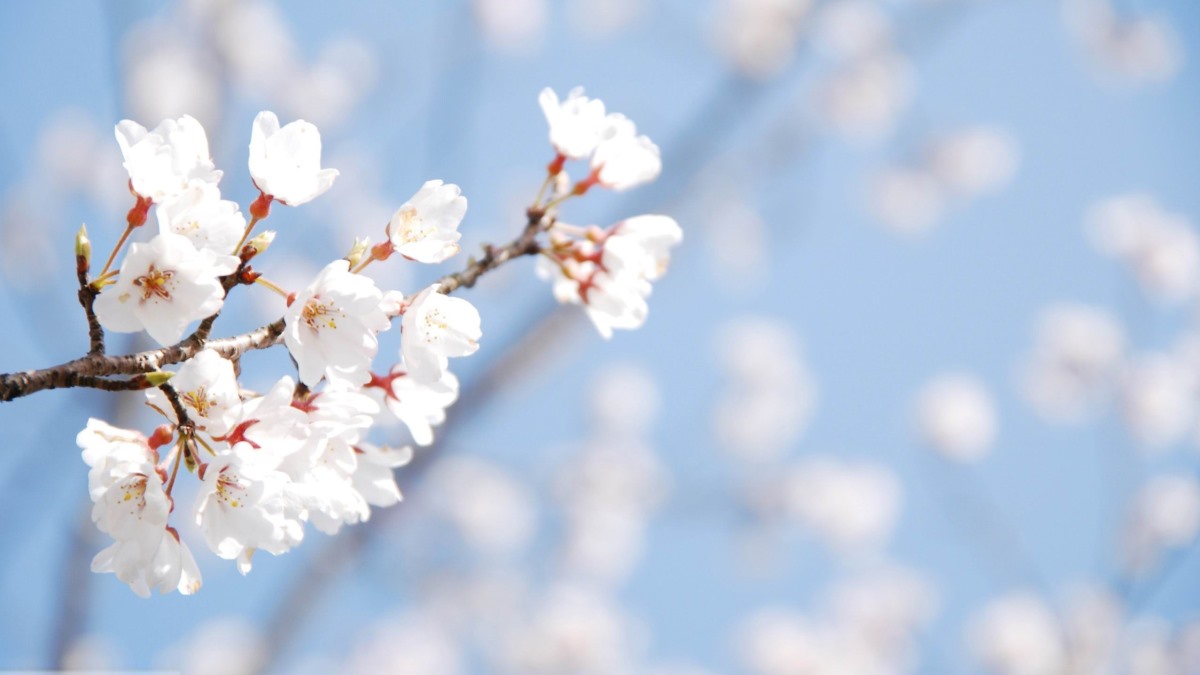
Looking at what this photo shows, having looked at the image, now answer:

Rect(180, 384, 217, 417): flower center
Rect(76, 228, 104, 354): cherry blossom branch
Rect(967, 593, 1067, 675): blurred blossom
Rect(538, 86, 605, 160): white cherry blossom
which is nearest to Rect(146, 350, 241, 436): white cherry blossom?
Rect(180, 384, 217, 417): flower center

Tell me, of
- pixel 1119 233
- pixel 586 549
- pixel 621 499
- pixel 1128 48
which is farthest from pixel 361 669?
pixel 1128 48

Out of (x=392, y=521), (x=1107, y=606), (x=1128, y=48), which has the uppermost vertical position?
(x=1128, y=48)

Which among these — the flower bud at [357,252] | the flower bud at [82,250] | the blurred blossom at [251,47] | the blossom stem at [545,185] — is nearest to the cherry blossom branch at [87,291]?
the flower bud at [82,250]

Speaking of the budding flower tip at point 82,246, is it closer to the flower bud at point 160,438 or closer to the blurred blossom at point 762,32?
the flower bud at point 160,438

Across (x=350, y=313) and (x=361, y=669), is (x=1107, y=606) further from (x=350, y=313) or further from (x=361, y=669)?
(x=361, y=669)

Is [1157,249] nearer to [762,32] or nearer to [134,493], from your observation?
[762,32]
